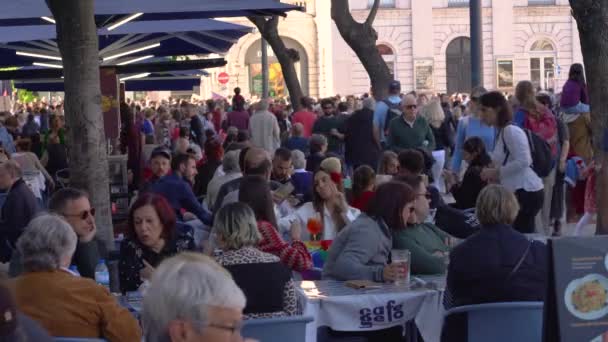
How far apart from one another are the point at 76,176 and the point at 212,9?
259 cm

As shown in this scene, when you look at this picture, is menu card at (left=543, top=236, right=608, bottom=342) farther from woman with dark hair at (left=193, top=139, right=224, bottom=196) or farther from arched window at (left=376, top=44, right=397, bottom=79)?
arched window at (left=376, top=44, right=397, bottom=79)

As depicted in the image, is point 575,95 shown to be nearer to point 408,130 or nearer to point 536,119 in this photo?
point 408,130

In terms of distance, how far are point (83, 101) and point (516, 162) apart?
366 cm

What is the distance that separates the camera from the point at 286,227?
9312mm

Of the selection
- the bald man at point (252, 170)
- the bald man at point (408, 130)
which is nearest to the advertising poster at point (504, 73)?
the bald man at point (408, 130)

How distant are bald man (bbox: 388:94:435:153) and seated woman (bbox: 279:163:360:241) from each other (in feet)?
19.1

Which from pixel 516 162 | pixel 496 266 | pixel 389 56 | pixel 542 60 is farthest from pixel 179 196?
pixel 542 60

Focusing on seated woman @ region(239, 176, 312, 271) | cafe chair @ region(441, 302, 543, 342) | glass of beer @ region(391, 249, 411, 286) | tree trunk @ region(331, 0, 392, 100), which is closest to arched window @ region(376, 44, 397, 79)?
tree trunk @ region(331, 0, 392, 100)

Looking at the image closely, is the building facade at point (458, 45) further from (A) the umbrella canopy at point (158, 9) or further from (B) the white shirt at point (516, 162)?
(B) the white shirt at point (516, 162)

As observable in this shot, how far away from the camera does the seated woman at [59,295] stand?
18.1 feet

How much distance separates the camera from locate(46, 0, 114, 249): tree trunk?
9.22 metres

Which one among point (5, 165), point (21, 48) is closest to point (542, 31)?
point (21, 48)

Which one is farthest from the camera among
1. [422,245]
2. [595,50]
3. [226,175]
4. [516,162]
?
[226,175]

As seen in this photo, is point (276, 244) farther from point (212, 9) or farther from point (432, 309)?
point (212, 9)
